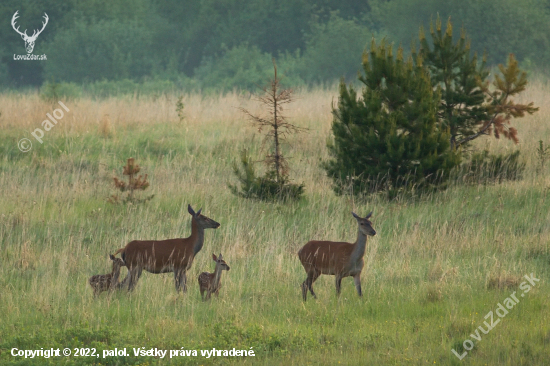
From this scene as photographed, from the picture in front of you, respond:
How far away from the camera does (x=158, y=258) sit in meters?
8.59

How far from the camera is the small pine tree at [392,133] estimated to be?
13305 millimetres

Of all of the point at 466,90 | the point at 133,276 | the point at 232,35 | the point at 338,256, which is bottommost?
the point at 133,276

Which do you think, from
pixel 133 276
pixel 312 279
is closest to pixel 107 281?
pixel 133 276

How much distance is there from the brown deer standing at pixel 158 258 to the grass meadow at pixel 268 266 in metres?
0.24

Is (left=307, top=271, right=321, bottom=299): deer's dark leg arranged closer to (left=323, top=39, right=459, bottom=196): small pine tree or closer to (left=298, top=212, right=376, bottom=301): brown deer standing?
(left=298, top=212, right=376, bottom=301): brown deer standing

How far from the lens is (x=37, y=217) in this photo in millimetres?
12906

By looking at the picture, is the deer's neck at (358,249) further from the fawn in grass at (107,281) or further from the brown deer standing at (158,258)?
the fawn in grass at (107,281)

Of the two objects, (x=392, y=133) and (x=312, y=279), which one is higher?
(x=392, y=133)

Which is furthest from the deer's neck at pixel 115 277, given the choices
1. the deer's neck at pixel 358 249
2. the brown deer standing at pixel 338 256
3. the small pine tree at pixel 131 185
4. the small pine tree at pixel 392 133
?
the small pine tree at pixel 392 133

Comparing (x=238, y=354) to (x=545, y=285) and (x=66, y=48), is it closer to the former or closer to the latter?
(x=545, y=285)

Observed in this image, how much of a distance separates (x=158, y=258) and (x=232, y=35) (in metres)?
41.2

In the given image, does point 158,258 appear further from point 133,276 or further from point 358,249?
point 358,249

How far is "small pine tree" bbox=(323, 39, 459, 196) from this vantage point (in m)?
13.3

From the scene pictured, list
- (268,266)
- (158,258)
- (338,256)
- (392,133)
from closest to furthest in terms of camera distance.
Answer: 1. (338,256)
2. (158,258)
3. (268,266)
4. (392,133)
